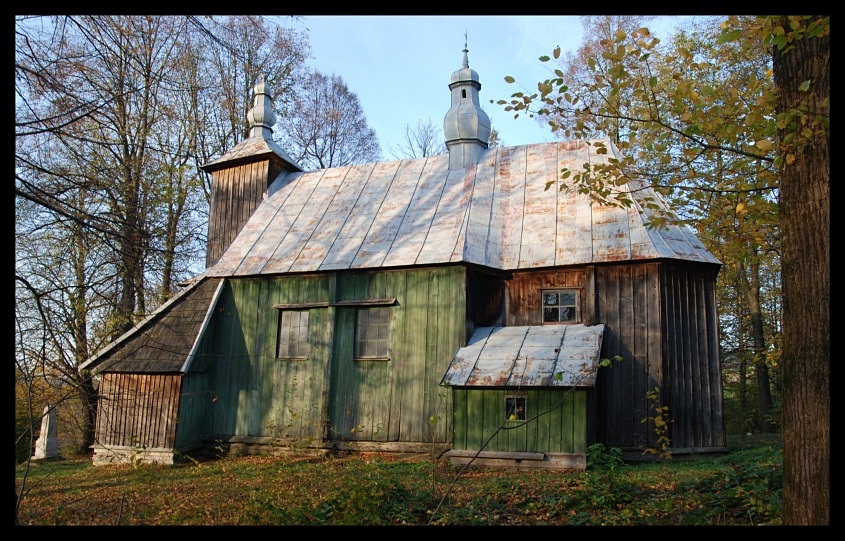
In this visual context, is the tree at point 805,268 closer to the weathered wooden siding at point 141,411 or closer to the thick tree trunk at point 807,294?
the thick tree trunk at point 807,294

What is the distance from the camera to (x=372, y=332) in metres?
12.8

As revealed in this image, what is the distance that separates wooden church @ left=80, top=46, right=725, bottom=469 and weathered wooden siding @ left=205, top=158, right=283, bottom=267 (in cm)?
117

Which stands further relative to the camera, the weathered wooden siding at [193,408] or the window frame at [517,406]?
the weathered wooden siding at [193,408]

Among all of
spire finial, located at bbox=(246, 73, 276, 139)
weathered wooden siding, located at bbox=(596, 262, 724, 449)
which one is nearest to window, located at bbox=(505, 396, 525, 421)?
weathered wooden siding, located at bbox=(596, 262, 724, 449)

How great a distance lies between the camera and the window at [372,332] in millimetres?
12641

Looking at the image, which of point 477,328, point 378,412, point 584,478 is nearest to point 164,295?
point 378,412

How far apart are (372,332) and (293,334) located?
6.08 ft

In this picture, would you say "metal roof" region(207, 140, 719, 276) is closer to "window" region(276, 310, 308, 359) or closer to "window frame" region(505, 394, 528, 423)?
"window" region(276, 310, 308, 359)

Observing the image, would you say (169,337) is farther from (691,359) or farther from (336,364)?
(691,359)

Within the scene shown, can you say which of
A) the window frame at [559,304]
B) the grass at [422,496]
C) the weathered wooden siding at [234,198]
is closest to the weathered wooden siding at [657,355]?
the window frame at [559,304]

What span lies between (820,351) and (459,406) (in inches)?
282

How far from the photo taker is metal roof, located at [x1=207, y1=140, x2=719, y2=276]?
39.6 ft

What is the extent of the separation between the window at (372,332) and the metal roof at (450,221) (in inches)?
38.3
